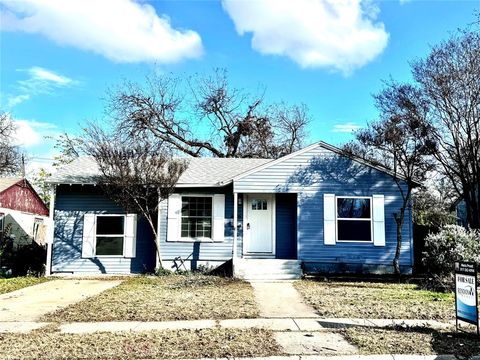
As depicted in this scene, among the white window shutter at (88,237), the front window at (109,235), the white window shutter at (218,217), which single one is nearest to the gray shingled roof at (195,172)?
the white window shutter at (218,217)

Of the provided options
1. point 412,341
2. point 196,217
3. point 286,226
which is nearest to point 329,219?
point 286,226

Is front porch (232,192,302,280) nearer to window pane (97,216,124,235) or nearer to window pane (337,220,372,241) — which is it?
window pane (337,220,372,241)

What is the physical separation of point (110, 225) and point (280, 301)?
7423 millimetres

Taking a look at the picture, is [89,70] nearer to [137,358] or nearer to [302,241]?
[302,241]

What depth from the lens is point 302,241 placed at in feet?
44.6

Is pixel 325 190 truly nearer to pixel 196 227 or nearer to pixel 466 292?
pixel 196 227

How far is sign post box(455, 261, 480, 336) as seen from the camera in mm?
6047

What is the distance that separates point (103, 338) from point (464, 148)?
1188 centimetres

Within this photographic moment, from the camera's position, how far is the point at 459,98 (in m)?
12.7

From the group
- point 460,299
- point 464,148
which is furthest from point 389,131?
point 460,299

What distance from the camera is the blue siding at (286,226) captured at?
14195 mm

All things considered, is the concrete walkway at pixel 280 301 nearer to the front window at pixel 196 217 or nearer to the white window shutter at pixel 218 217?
the white window shutter at pixel 218 217

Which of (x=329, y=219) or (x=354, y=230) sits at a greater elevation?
(x=329, y=219)

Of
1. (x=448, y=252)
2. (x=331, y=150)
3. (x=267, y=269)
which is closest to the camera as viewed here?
(x=448, y=252)
